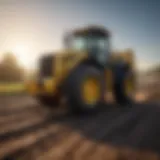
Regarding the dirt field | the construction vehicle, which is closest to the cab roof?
the construction vehicle

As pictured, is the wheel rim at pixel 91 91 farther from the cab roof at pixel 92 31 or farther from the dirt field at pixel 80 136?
the cab roof at pixel 92 31

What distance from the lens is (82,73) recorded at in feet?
14.0

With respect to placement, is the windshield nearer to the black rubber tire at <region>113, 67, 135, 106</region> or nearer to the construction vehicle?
the construction vehicle

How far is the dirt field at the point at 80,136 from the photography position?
93.9 inches

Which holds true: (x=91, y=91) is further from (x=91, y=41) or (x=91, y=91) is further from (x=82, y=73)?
(x=91, y=41)

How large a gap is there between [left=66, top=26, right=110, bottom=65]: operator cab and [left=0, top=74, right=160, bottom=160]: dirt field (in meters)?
1.24

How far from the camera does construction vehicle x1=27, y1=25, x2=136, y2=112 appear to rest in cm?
418

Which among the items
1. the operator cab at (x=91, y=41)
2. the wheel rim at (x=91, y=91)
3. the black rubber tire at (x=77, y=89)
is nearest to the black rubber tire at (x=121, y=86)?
the operator cab at (x=91, y=41)

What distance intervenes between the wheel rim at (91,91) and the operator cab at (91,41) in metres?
0.56

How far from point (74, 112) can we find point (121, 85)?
1.64 metres

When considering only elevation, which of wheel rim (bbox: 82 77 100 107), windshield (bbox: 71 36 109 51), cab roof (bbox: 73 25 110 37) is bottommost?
wheel rim (bbox: 82 77 100 107)

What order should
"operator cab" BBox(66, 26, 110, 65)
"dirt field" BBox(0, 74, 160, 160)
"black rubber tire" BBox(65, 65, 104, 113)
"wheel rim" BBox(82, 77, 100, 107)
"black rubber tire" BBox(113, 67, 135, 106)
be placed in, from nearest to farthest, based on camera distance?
"dirt field" BBox(0, 74, 160, 160), "black rubber tire" BBox(65, 65, 104, 113), "wheel rim" BBox(82, 77, 100, 107), "operator cab" BBox(66, 26, 110, 65), "black rubber tire" BBox(113, 67, 135, 106)

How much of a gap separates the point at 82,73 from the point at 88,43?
99cm

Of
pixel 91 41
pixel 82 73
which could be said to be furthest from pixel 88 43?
pixel 82 73
